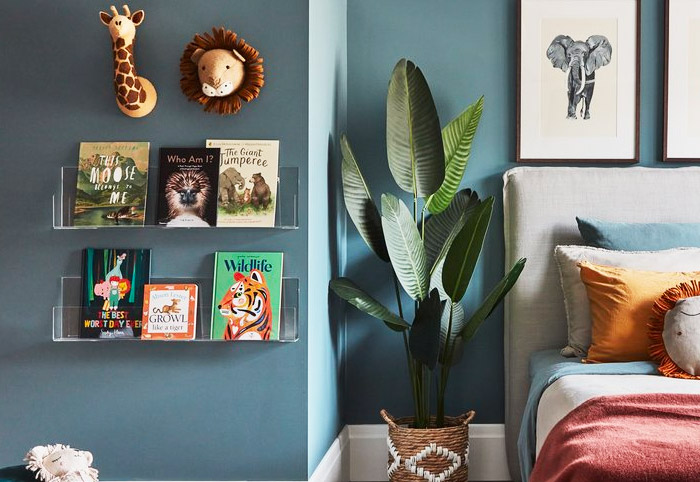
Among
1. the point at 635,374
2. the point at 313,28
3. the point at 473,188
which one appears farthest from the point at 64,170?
the point at 635,374

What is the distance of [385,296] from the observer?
333cm

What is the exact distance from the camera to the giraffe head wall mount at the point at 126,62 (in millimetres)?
2457

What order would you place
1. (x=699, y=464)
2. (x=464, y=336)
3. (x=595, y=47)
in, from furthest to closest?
1. (x=595, y=47)
2. (x=464, y=336)
3. (x=699, y=464)

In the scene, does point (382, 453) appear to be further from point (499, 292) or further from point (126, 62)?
point (126, 62)

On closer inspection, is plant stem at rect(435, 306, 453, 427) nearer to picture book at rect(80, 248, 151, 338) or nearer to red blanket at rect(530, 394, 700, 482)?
red blanket at rect(530, 394, 700, 482)

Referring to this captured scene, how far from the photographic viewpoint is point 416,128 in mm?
2867

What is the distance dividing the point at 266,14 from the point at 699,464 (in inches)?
71.2

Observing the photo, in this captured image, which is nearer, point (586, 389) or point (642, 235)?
Result: point (586, 389)

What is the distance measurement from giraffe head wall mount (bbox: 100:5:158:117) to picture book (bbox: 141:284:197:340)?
59 centimetres

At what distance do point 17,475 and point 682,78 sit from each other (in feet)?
9.16

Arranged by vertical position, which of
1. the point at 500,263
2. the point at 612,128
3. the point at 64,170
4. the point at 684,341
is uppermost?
the point at 612,128

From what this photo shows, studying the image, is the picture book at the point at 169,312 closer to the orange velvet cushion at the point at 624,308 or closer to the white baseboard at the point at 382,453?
the white baseboard at the point at 382,453

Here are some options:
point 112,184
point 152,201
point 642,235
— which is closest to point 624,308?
point 642,235

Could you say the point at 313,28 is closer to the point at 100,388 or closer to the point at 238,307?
the point at 238,307
